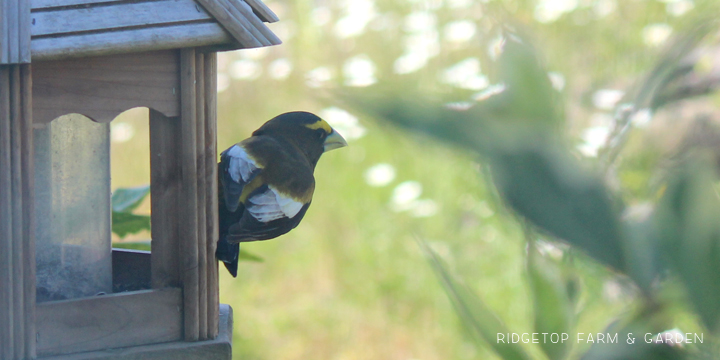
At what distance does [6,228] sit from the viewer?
2.99 feet

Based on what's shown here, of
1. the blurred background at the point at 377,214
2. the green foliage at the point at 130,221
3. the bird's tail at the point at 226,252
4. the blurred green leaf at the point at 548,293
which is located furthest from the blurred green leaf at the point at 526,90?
the blurred background at the point at 377,214

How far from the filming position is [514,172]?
30 centimetres

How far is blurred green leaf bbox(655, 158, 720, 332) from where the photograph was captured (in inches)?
12.0

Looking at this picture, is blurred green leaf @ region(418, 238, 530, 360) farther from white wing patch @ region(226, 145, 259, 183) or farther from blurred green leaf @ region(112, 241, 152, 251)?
blurred green leaf @ region(112, 241, 152, 251)

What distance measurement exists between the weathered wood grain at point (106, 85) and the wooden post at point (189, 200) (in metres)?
0.01

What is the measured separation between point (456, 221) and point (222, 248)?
2629 millimetres

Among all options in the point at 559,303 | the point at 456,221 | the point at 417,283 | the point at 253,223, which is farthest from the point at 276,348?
the point at 559,303

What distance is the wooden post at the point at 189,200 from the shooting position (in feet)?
3.43

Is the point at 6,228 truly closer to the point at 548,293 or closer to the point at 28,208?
the point at 28,208

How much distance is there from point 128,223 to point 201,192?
0.48 metres

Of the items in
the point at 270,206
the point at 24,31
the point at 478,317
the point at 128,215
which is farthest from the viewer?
the point at 128,215

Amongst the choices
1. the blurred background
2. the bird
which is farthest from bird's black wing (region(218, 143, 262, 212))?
the blurred background

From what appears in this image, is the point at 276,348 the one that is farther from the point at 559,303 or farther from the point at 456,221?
the point at 559,303

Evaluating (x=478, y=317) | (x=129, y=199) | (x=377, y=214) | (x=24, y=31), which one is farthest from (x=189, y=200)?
(x=377, y=214)
